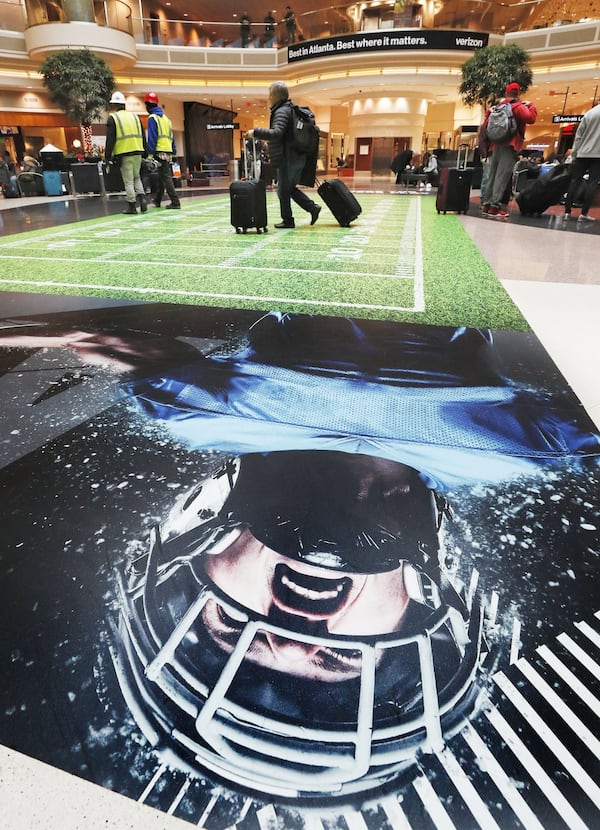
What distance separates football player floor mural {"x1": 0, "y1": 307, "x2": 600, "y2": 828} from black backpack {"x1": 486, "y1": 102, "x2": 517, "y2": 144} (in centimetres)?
608

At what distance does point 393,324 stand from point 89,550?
2.09m

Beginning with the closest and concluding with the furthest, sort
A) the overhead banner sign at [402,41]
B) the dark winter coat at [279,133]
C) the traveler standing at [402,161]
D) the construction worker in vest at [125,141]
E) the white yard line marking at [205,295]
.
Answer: the white yard line marking at [205,295] → the dark winter coat at [279,133] → the construction worker in vest at [125,141] → the traveler standing at [402,161] → the overhead banner sign at [402,41]

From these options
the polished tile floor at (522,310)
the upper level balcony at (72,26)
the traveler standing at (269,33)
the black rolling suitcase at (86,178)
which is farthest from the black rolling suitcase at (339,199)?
the traveler standing at (269,33)

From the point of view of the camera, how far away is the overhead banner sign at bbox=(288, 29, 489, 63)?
1773 cm

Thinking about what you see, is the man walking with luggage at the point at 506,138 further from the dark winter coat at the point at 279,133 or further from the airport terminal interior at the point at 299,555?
the airport terminal interior at the point at 299,555

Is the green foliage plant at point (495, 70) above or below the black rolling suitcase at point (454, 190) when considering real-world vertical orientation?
above

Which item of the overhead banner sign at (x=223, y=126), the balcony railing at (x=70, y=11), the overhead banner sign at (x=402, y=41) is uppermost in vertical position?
the balcony railing at (x=70, y=11)

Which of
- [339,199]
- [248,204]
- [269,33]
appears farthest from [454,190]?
[269,33]

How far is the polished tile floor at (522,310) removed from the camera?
737mm

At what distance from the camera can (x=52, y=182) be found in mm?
12836

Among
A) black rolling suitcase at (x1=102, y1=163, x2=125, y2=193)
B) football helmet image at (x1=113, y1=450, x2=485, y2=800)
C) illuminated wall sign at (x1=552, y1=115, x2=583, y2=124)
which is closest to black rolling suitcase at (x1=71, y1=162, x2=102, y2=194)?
black rolling suitcase at (x1=102, y1=163, x2=125, y2=193)

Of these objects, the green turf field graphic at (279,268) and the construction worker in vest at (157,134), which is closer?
the green turf field graphic at (279,268)

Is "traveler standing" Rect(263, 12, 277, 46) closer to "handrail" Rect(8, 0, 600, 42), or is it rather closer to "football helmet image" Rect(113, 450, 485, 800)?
"handrail" Rect(8, 0, 600, 42)

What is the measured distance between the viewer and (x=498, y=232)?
631 cm
